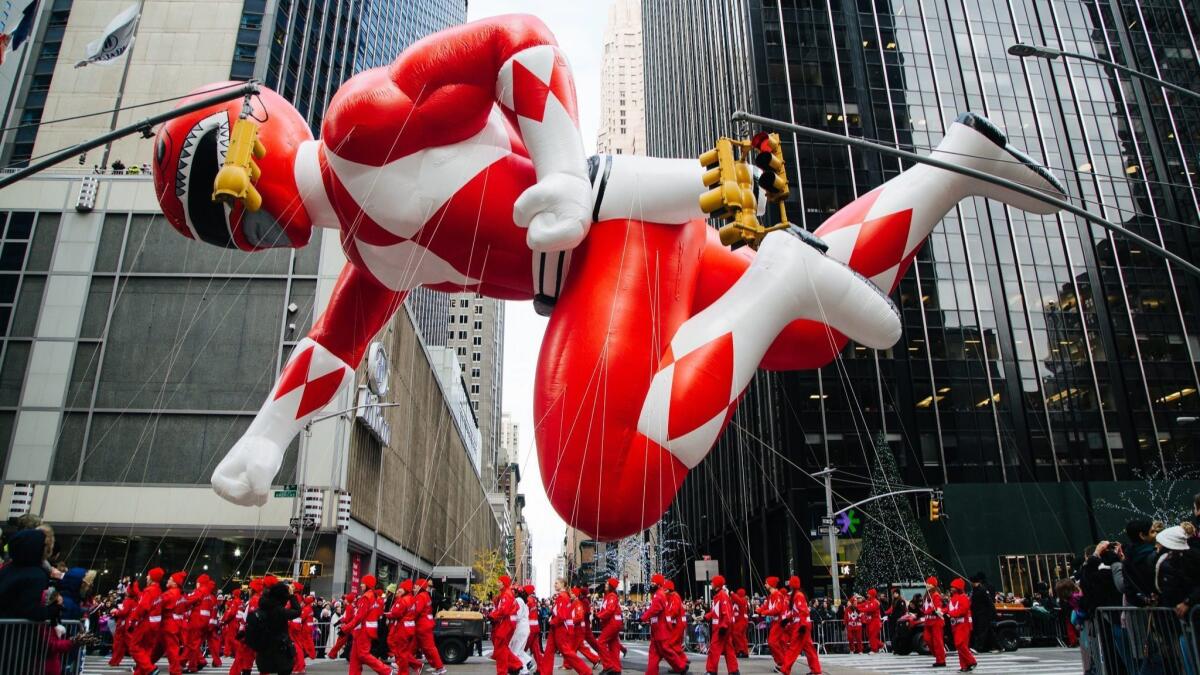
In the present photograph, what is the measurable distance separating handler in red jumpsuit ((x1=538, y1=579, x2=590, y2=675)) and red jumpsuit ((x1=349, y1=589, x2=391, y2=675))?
227 cm

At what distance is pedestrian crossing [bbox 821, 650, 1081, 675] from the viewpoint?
12039 mm

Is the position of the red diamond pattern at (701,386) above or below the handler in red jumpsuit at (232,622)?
above

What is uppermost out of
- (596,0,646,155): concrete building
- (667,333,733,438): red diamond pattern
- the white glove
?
(596,0,646,155): concrete building

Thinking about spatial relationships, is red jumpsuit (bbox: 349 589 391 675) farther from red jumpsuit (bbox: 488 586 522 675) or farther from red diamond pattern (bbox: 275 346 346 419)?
red diamond pattern (bbox: 275 346 346 419)

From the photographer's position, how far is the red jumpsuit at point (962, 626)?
40.4 ft

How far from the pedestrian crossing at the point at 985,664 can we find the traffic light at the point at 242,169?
1154cm

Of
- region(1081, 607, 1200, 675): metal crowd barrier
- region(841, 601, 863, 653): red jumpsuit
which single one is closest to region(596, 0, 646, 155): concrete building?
region(841, 601, 863, 653): red jumpsuit

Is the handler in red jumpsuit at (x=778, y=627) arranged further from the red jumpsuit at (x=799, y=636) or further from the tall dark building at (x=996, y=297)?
the tall dark building at (x=996, y=297)

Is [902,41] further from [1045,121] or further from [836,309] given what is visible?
[836,309]

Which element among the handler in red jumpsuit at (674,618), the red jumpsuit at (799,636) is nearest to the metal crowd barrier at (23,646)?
the handler in red jumpsuit at (674,618)

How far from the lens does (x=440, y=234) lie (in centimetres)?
445

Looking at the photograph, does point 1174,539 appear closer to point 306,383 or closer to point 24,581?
point 306,383

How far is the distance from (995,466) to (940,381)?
Result: 13.5 feet

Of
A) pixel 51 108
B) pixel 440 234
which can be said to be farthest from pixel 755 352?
pixel 51 108
